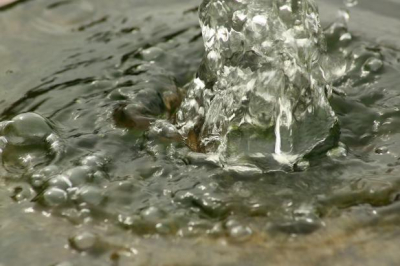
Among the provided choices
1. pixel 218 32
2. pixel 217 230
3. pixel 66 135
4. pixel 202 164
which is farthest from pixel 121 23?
pixel 217 230

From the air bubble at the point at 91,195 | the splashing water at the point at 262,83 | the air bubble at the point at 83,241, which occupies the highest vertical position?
the splashing water at the point at 262,83

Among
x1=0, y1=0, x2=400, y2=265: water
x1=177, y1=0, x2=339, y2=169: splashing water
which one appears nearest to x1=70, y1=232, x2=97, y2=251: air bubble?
x1=0, y1=0, x2=400, y2=265: water

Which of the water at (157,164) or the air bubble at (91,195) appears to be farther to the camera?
the air bubble at (91,195)

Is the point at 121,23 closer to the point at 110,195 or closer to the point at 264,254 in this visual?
the point at 110,195

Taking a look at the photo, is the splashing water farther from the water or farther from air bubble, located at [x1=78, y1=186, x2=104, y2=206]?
air bubble, located at [x1=78, y1=186, x2=104, y2=206]

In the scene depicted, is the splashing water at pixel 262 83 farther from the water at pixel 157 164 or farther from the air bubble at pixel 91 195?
the air bubble at pixel 91 195

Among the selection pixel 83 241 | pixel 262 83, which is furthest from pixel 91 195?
pixel 262 83

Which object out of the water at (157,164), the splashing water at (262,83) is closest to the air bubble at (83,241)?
the water at (157,164)
